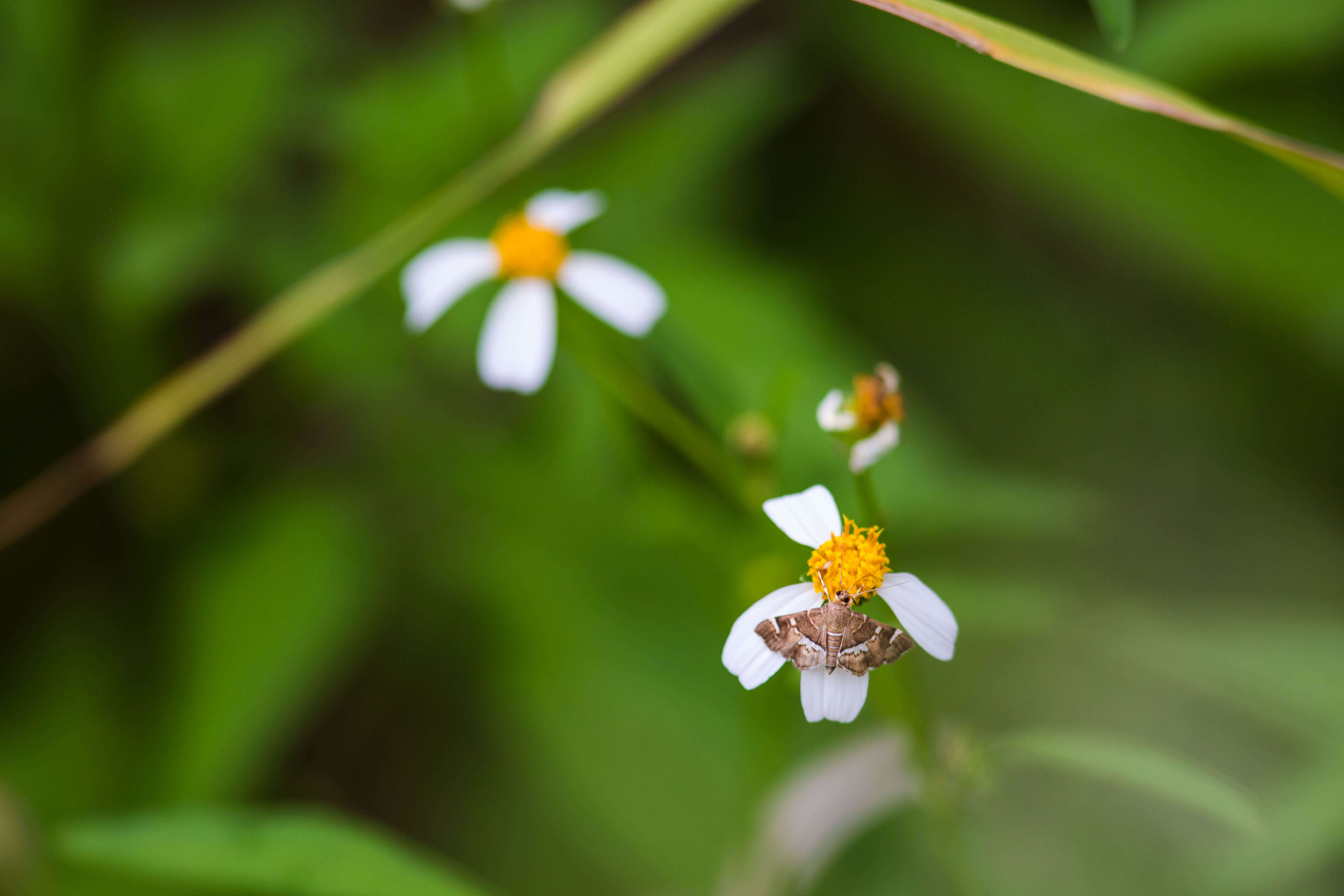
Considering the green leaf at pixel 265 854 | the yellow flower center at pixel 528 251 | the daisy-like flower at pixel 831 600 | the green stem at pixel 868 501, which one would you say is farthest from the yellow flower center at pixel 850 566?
the yellow flower center at pixel 528 251

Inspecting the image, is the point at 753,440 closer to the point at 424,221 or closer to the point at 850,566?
the point at 850,566

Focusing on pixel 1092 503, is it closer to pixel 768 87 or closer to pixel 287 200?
pixel 768 87

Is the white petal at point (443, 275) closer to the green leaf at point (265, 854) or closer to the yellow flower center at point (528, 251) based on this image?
the yellow flower center at point (528, 251)

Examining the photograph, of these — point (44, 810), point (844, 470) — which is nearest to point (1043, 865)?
point (844, 470)

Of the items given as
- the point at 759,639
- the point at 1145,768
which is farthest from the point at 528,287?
the point at 1145,768

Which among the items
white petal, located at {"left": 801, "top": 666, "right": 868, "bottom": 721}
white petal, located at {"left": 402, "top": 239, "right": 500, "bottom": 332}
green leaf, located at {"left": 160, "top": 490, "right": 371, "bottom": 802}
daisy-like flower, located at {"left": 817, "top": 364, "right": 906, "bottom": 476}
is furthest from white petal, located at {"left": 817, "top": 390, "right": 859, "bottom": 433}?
green leaf, located at {"left": 160, "top": 490, "right": 371, "bottom": 802}

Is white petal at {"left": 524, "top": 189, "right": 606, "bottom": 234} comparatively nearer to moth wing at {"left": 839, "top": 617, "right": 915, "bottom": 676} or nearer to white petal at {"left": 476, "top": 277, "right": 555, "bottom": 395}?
white petal at {"left": 476, "top": 277, "right": 555, "bottom": 395}
